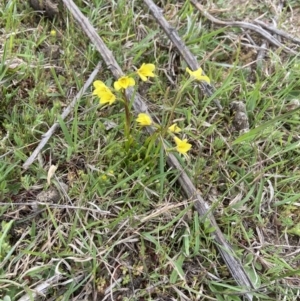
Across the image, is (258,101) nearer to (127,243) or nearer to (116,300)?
(127,243)

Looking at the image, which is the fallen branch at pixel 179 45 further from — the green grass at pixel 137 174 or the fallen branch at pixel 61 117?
the fallen branch at pixel 61 117

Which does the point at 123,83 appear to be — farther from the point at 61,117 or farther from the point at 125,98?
the point at 61,117

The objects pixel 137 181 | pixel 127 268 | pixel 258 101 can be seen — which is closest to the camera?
pixel 127 268

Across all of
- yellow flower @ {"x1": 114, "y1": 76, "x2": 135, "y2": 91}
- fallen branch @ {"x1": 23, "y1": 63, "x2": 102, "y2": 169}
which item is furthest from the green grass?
yellow flower @ {"x1": 114, "y1": 76, "x2": 135, "y2": 91}

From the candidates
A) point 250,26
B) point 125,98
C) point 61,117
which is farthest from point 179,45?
point 61,117

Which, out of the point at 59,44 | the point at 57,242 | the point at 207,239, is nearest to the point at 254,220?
the point at 207,239

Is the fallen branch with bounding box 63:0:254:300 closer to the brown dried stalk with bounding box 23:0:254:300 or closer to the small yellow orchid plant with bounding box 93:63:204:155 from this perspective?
the brown dried stalk with bounding box 23:0:254:300
